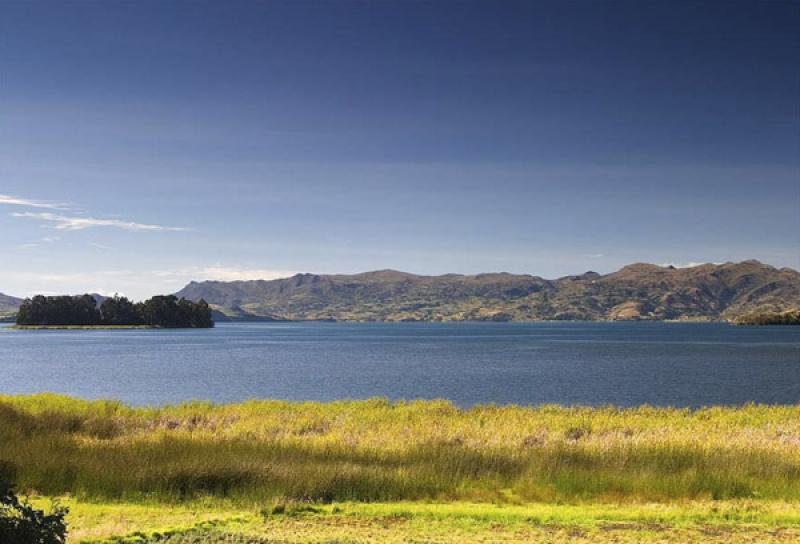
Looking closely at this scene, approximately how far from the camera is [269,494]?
1798cm

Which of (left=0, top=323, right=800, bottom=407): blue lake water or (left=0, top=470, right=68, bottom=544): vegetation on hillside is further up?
(left=0, top=470, right=68, bottom=544): vegetation on hillside

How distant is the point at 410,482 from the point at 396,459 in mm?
3092

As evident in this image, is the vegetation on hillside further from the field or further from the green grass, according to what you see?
the field

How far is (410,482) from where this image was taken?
1927 centimetres

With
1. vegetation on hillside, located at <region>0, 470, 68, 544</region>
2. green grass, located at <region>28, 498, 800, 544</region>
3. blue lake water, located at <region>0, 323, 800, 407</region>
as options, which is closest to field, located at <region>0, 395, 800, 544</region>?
green grass, located at <region>28, 498, 800, 544</region>

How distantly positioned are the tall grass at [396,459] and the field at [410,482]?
6 cm

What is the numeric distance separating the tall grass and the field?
6 centimetres

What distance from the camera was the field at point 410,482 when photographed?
1508 centimetres

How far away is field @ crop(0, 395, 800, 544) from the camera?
1508 centimetres

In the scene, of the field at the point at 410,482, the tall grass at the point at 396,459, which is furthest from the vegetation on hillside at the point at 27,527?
the tall grass at the point at 396,459

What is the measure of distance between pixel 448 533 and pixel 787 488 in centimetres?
1041

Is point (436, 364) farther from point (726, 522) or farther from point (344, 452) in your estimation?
point (726, 522)

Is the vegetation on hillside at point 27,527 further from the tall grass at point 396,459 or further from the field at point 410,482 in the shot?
the tall grass at point 396,459

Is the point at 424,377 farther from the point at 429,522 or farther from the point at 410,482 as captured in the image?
the point at 429,522
